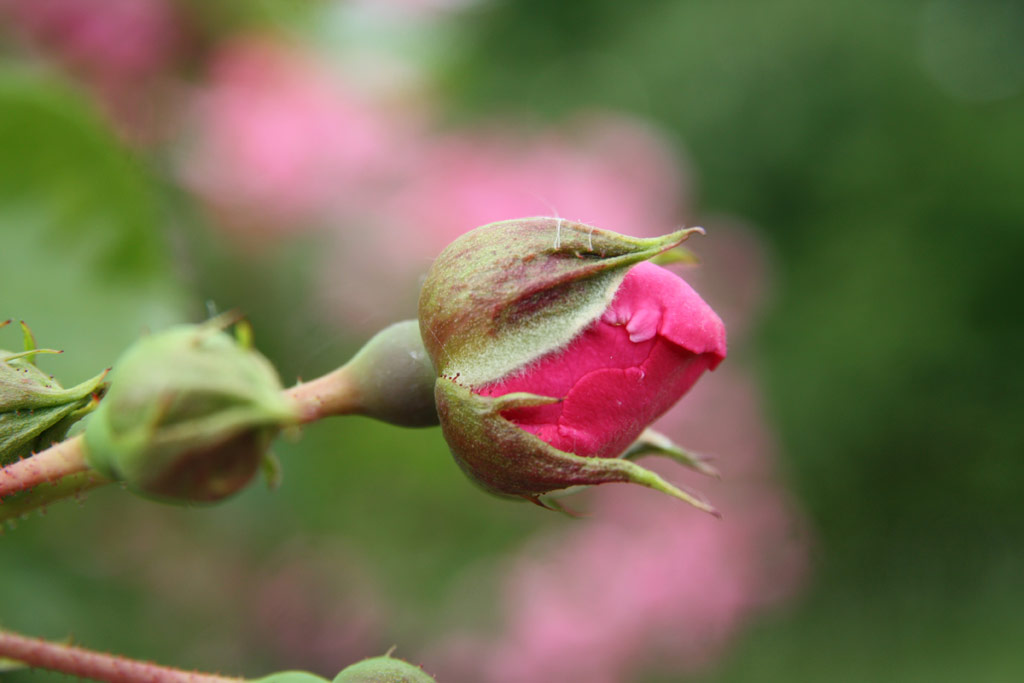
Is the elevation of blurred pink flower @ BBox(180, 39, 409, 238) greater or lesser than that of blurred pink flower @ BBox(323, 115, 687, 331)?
greater

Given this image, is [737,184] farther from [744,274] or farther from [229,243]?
[229,243]

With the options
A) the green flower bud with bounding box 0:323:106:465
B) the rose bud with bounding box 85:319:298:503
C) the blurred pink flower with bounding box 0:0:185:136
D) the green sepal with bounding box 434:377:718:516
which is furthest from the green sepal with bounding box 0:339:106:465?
the blurred pink flower with bounding box 0:0:185:136

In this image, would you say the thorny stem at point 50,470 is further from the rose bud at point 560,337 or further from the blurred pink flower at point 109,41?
the blurred pink flower at point 109,41

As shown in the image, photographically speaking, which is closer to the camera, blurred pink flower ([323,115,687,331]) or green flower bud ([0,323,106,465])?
green flower bud ([0,323,106,465])

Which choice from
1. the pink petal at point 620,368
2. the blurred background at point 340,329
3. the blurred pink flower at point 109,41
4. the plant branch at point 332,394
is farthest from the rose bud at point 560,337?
the blurred pink flower at point 109,41

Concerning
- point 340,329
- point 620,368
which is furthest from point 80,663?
point 340,329

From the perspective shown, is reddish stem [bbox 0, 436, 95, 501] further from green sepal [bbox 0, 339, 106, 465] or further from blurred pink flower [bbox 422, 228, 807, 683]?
blurred pink flower [bbox 422, 228, 807, 683]

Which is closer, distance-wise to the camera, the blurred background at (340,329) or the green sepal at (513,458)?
the green sepal at (513,458)
